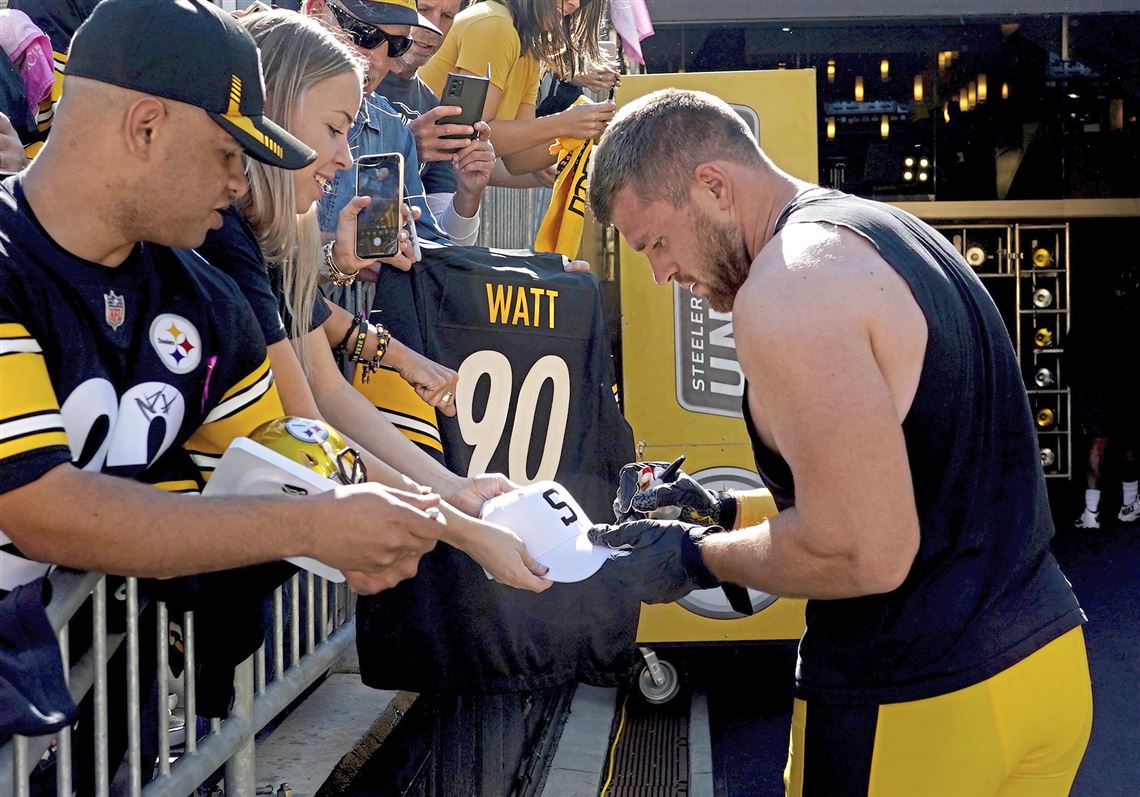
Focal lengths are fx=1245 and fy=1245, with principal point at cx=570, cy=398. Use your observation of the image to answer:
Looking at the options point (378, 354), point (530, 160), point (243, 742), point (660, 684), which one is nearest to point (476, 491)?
point (378, 354)

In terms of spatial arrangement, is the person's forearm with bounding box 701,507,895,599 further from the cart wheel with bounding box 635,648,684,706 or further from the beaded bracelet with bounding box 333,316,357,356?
the cart wheel with bounding box 635,648,684,706

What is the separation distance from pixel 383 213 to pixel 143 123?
1167 mm

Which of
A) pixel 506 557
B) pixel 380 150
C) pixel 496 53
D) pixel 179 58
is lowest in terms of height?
pixel 506 557

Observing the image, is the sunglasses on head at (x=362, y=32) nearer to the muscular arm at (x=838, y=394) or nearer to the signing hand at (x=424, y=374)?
the signing hand at (x=424, y=374)

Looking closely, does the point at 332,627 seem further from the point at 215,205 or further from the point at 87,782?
the point at 215,205

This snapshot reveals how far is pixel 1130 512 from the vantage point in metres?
12.2

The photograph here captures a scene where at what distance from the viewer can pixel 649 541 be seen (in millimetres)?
2572

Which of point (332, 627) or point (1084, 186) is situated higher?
point (1084, 186)

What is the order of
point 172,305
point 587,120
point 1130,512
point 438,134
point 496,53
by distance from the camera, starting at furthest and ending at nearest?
1. point 1130,512
2. point 496,53
3. point 587,120
4. point 438,134
5. point 172,305

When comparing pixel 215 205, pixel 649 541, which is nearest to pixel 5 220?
pixel 215 205

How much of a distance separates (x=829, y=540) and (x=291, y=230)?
132 centimetres

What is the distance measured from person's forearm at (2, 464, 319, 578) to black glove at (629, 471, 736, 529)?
40.5 inches

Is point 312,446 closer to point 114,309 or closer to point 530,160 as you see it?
point 114,309

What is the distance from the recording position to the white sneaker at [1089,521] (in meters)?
11.8
